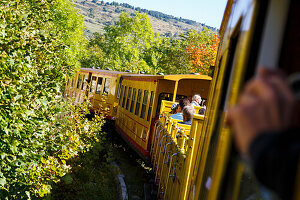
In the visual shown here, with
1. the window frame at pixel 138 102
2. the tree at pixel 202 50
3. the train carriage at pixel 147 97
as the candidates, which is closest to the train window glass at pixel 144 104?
the train carriage at pixel 147 97

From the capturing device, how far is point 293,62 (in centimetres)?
72

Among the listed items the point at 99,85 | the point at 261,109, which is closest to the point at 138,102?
the point at 99,85

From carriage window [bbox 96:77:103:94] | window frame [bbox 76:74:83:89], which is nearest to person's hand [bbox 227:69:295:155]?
carriage window [bbox 96:77:103:94]

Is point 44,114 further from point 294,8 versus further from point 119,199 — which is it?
point 294,8

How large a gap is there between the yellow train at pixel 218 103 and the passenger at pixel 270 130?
0.18 ft

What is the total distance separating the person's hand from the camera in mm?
654

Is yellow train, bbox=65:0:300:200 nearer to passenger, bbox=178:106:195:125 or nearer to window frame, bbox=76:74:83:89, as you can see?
passenger, bbox=178:106:195:125

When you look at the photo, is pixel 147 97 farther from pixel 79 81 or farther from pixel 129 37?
pixel 129 37

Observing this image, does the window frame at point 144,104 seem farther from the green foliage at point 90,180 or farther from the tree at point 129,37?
the tree at point 129,37

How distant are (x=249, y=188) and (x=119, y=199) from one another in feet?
27.4

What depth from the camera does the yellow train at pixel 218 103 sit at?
732mm

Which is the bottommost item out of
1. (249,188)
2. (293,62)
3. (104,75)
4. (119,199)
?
(119,199)

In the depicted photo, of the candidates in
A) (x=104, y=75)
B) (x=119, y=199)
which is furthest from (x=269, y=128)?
(x=104, y=75)

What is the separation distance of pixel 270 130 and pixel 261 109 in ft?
0.13
